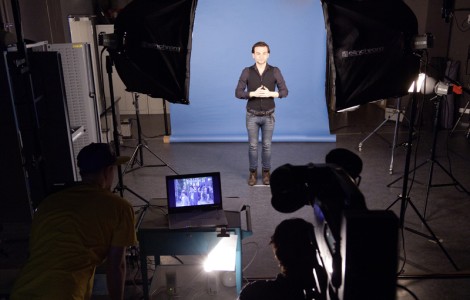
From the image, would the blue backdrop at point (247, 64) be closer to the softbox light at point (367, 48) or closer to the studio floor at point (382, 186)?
the studio floor at point (382, 186)

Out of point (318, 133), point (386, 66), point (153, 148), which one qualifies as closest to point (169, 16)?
point (386, 66)

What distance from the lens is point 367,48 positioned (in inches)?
111

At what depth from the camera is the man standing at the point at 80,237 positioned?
2.03m

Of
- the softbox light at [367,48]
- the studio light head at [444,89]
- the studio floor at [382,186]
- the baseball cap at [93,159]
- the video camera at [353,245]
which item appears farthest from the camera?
the studio light head at [444,89]

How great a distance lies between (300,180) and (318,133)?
5969mm

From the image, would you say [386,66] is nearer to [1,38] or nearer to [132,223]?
[132,223]

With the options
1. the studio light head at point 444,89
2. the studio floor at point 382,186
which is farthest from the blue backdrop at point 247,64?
the studio light head at point 444,89

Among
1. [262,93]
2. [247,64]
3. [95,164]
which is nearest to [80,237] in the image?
[95,164]

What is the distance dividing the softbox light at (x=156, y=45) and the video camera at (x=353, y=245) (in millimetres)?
1965

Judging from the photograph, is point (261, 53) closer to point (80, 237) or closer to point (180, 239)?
point (180, 239)

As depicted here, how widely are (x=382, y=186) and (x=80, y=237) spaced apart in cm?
437

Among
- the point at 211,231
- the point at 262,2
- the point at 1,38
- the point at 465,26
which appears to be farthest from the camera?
the point at 465,26

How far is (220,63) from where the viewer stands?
748 centimetres

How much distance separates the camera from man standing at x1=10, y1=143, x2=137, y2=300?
203 cm
